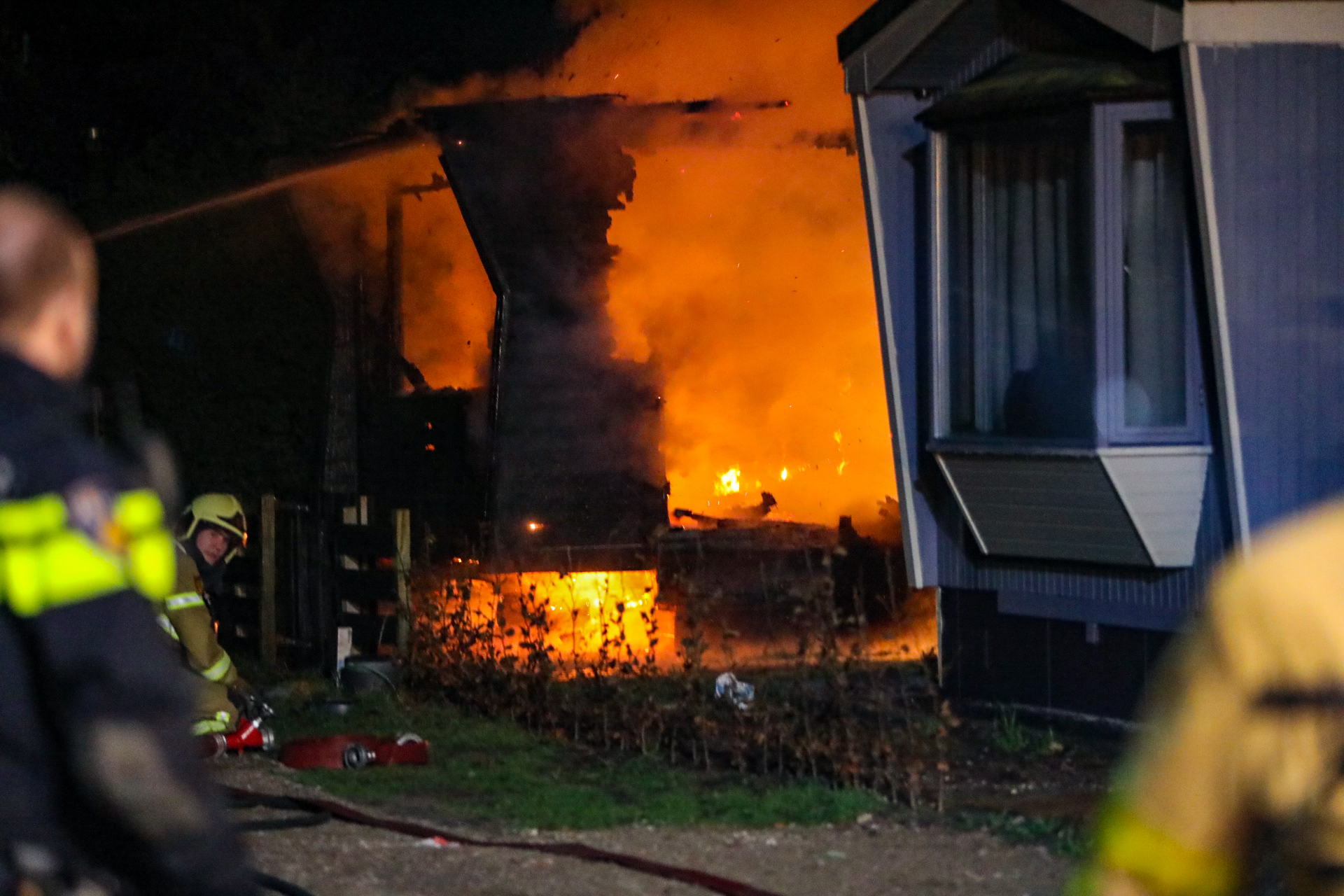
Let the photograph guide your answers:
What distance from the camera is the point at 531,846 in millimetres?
7023

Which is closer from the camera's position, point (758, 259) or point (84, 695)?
point (84, 695)

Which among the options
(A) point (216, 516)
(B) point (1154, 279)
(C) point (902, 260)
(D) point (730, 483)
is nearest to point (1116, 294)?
(B) point (1154, 279)

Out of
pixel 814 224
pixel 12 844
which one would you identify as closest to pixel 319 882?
pixel 12 844

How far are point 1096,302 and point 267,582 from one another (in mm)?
7374

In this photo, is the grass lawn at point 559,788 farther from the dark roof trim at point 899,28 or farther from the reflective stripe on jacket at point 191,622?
the dark roof trim at point 899,28

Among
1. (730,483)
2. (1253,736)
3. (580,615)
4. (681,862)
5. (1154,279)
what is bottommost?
(681,862)

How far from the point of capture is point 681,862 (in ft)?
22.1

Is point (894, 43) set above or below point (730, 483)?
above

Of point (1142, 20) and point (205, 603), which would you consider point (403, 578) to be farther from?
point (1142, 20)

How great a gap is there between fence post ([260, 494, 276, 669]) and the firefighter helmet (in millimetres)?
4450

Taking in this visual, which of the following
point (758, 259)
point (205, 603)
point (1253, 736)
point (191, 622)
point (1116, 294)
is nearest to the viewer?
point (1253, 736)

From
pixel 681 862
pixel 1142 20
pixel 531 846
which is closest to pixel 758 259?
pixel 1142 20

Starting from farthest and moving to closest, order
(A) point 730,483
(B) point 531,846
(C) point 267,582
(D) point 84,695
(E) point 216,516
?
(A) point 730,483
(C) point 267,582
(E) point 216,516
(B) point 531,846
(D) point 84,695

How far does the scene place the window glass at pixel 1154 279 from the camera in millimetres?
8617
